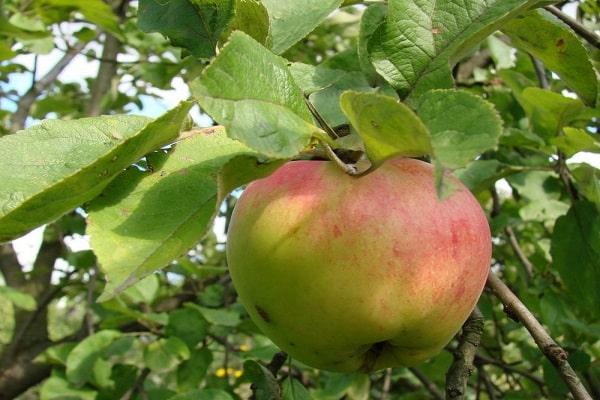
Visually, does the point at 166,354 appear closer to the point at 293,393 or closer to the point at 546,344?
the point at 293,393

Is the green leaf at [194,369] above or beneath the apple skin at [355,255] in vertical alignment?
beneath

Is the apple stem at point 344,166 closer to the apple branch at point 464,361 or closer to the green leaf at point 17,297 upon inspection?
the apple branch at point 464,361

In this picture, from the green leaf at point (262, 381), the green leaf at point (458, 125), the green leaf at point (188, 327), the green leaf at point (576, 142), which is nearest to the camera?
the green leaf at point (458, 125)

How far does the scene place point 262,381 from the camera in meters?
0.98

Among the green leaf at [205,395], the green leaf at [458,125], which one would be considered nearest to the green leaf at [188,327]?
the green leaf at [205,395]

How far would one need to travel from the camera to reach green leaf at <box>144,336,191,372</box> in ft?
5.10

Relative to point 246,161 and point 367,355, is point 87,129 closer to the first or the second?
point 246,161

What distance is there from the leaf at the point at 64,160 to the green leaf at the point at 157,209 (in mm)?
30

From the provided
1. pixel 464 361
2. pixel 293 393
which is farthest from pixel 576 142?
pixel 293 393

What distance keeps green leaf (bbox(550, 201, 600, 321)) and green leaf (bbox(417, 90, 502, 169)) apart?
2.46 ft

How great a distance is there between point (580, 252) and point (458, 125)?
819 millimetres

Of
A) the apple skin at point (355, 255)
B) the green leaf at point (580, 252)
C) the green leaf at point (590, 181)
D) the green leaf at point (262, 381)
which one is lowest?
the green leaf at point (580, 252)

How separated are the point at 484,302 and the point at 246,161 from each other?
1.22m

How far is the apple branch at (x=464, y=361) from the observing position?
0.73 meters
